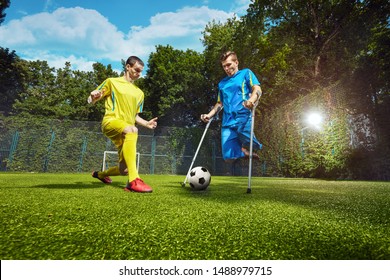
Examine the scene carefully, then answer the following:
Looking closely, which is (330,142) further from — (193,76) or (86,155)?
(193,76)

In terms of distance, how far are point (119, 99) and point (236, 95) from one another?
2.31 metres

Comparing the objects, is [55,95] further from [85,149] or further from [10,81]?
[85,149]

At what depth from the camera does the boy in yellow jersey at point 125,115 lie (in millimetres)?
3266

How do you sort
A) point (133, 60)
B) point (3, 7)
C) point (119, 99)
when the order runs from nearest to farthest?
point (119, 99), point (133, 60), point (3, 7)

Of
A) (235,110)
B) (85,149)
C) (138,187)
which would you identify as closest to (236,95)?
(235,110)

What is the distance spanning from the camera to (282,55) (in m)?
15.4

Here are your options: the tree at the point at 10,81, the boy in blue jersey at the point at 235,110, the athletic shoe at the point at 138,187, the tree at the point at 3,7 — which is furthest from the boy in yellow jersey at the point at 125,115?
the tree at the point at 10,81

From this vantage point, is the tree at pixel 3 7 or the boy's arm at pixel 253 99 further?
the tree at pixel 3 7

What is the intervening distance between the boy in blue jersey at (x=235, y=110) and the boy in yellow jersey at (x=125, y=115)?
159cm

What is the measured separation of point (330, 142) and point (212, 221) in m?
10.5

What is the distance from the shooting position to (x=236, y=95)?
15.6 ft

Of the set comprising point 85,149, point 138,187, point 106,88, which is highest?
point 106,88

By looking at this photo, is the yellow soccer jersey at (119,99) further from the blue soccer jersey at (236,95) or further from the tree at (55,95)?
the tree at (55,95)

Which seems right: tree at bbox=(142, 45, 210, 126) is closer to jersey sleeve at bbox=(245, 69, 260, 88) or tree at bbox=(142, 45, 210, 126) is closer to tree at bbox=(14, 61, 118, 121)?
tree at bbox=(14, 61, 118, 121)
